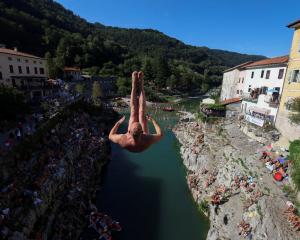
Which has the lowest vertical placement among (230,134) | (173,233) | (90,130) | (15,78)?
(173,233)

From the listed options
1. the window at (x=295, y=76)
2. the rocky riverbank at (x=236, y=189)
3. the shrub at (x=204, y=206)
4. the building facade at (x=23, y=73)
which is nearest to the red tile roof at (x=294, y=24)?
the window at (x=295, y=76)

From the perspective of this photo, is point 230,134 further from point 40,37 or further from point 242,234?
point 40,37

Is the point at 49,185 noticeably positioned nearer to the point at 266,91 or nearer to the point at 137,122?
the point at 137,122

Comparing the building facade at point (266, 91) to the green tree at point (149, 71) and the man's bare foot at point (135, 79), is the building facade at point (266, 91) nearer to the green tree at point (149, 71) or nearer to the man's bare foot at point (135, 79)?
the man's bare foot at point (135, 79)

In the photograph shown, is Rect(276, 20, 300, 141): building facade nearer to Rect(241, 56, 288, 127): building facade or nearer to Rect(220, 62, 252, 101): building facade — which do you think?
Rect(241, 56, 288, 127): building facade

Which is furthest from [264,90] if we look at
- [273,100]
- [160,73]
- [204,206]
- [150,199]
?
[160,73]

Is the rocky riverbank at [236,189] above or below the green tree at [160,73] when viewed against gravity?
below

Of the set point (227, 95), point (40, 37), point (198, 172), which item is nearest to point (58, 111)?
point (198, 172)
